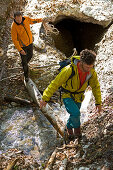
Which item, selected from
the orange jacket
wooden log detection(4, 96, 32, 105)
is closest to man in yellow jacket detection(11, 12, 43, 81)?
the orange jacket

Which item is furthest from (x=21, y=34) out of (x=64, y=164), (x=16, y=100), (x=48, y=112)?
(x=64, y=164)

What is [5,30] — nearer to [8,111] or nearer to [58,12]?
[58,12]

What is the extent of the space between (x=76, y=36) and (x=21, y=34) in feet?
25.5

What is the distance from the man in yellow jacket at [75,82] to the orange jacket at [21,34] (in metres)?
2.63

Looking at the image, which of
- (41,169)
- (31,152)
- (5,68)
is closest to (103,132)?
(41,169)

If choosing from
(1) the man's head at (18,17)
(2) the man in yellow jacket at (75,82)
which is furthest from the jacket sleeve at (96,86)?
(1) the man's head at (18,17)

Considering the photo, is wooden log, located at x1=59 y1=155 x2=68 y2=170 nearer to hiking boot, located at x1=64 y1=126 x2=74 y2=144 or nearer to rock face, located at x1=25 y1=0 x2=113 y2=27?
hiking boot, located at x1=64 y1=126 x2=74 y2=144

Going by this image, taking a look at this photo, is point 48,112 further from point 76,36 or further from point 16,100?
point 76,36

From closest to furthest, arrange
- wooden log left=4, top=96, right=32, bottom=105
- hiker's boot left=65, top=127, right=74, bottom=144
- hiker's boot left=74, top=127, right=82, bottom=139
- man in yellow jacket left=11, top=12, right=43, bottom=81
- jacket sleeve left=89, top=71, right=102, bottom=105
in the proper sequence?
jacket sleeve left=89, top=71, right=102, bottom=105 < hiker's boot left=74, top=127, right=82, bottom=139 < hiker's boot left=65, top=127, right=74, bottom=144 < man in yellow jacket left=11, top=12, right=43, bottom=81 < wooden log left=4, top=96, right=32, bottom=105

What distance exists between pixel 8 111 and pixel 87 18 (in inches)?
258

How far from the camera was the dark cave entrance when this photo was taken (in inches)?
395

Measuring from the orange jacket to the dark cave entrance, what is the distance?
12.2 ft

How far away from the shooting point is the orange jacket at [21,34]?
19.1 ft

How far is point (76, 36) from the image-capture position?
1310 cm
